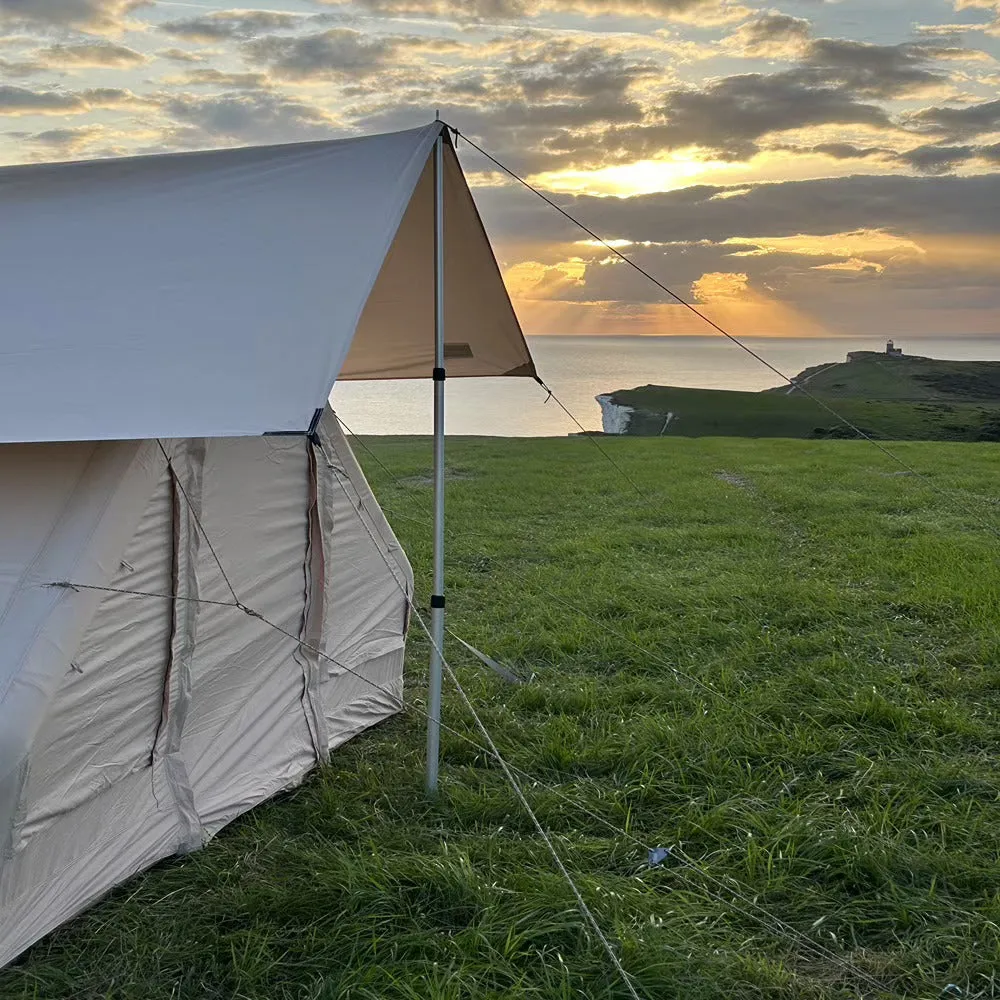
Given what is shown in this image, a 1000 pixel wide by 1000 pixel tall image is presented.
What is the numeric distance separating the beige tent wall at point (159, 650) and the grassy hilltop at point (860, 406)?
16.4 meters

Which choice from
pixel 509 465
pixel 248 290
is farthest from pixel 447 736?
pixel 509 465

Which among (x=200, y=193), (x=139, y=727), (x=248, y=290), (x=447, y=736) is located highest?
(x=200, y=193)

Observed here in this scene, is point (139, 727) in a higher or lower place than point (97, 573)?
lower

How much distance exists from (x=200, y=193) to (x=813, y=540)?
7057mm

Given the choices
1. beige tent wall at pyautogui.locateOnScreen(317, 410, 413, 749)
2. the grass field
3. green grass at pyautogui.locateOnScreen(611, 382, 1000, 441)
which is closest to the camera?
the grass field

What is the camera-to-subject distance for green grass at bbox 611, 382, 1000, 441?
2406cm

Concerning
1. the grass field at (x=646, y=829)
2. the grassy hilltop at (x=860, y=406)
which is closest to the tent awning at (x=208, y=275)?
the grass field at (x=646, y=829)

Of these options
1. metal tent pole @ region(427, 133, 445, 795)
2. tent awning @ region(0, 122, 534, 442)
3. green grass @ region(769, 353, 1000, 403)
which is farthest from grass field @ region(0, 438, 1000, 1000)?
green grass @ region(769, 353, 1000, 403)

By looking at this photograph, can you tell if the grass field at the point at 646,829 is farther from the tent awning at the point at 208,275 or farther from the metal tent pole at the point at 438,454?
the tent awning at the point at 208,275

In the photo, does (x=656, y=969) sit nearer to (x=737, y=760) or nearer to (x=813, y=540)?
(x=737, y=760)

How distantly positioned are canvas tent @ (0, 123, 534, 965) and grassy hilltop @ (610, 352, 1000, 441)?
1639 centimetres

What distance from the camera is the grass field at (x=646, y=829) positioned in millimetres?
2936

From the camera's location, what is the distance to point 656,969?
284cm

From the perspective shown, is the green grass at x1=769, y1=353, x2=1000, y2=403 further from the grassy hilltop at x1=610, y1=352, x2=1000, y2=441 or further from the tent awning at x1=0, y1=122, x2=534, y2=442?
the tent awning at x1=0, y1=122, x2=534, y2=442
